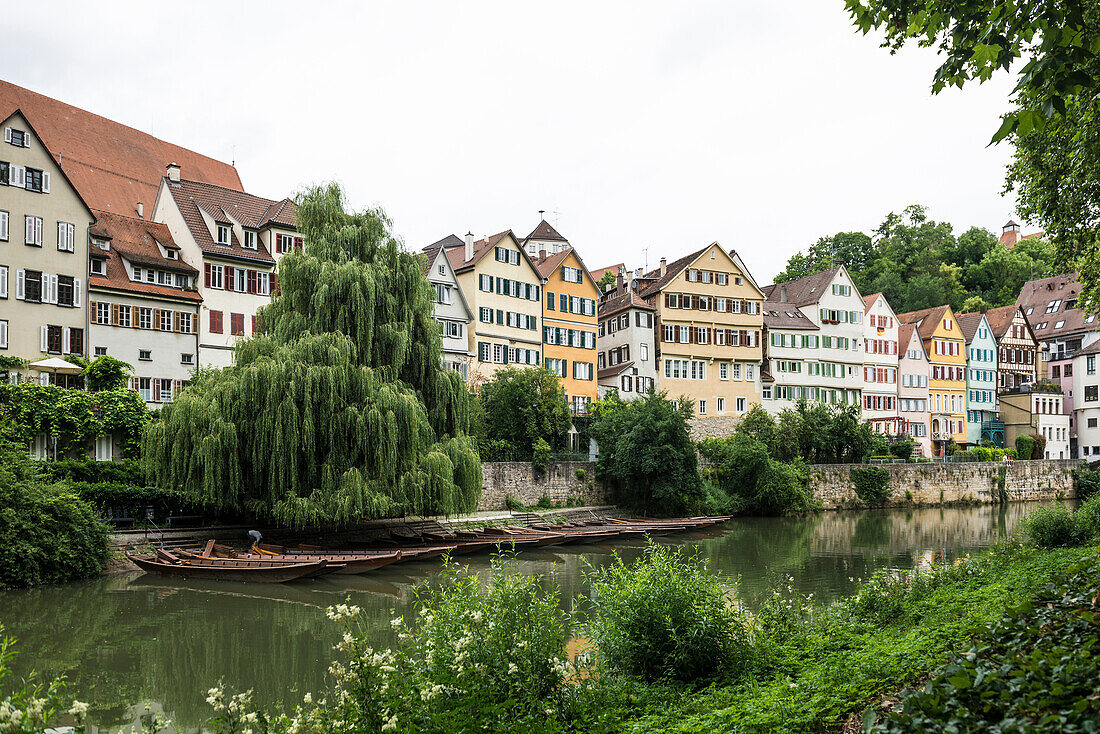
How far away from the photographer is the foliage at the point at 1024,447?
228 feet

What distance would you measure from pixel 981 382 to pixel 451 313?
171 ft

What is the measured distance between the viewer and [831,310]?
66125 mm

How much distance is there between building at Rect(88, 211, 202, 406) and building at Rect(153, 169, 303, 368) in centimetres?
74

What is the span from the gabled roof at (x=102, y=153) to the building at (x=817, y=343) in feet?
138

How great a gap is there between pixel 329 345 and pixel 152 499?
7.86m

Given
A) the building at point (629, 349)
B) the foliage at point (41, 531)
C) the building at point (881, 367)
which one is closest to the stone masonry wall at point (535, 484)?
the building at point (629, 349)

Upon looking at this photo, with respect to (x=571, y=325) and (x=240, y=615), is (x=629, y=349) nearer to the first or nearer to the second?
(x=571, y=325)

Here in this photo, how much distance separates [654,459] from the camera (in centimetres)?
4206

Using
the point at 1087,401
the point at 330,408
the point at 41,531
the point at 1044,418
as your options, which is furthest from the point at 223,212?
the point at 1087,401

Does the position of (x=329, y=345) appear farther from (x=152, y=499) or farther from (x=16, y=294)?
(x=16, y=294)

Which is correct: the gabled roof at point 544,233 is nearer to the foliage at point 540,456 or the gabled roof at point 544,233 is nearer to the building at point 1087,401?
the foliage at point 540,456

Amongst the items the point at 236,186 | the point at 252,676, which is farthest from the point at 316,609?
the point at 236,186

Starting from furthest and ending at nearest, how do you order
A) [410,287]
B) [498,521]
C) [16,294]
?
[498,521] → [16,294] → [410,287]

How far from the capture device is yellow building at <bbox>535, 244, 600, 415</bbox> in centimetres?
5322
